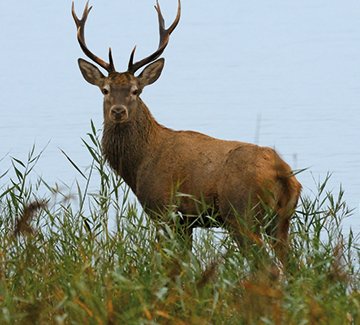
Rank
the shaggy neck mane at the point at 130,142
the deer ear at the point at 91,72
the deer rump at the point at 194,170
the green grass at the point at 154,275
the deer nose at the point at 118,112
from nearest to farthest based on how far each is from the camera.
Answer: the green grass at the point at 154,275 < the deer rump at the point at 194,170 < the deer nose at the point at 118,112 < the shaggy neck mane at the point at 130,142 < the deer ear at the point at 91,72

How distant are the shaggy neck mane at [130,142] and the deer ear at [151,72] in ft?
1.18

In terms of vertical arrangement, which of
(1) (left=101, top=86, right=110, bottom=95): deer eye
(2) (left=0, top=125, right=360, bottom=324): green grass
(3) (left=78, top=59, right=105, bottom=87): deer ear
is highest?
(3) (left=78, top=59, right=105, bottom=87): deer ear

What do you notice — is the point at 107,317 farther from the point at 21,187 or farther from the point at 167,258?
the point at 21,187

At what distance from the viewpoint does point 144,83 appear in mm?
10391

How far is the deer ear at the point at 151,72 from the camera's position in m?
10.5

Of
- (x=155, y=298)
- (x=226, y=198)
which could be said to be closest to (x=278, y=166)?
(x=155, y=298)

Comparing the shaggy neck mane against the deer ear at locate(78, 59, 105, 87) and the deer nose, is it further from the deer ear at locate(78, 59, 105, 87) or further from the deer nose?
the deer ear at locate(78, 59, 105, 87)

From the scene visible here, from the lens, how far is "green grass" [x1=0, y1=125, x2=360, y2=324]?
4867mm

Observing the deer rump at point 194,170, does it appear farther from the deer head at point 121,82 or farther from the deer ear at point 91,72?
the deer ear at point 91,72

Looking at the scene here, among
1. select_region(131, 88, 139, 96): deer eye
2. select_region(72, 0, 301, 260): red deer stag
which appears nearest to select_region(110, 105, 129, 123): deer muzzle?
select_region(72, 0, 301, 260): red deer stag

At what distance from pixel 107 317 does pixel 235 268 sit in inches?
62.3

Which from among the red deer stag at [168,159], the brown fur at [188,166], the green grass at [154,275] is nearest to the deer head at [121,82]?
the red deer stag at [168,159]

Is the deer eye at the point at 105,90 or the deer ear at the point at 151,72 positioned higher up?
the deer ear at the point at 151,72

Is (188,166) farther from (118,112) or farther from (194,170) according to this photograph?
(118,112)
